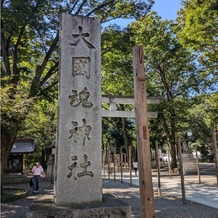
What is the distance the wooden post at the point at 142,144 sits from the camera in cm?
410

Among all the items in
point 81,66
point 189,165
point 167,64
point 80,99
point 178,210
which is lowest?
point 178,210

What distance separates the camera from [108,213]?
163 inches

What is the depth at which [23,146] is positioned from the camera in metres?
21.5

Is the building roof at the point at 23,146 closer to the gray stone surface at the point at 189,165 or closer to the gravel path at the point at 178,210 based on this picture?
the gray stone surface at the point at 189,165

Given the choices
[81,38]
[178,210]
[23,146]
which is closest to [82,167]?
[81,38]

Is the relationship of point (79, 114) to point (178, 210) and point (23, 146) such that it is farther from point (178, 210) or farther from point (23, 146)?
point (23, 146)

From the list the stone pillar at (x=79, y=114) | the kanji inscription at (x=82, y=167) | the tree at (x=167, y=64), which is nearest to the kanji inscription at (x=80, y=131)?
the stone pillar at (x=79, y=114)

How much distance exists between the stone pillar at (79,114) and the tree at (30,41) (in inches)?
161

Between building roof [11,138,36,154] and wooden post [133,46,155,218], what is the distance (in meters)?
18.1

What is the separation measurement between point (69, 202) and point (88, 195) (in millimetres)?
362

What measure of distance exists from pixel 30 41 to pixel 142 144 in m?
11.2

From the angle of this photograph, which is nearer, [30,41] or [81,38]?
[81,38]

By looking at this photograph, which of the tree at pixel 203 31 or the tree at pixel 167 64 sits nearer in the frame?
the tree at pixel 203 31

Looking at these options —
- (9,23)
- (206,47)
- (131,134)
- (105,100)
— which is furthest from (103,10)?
(131,134)
